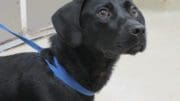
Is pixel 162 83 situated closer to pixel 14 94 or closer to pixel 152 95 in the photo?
pixel 152 95

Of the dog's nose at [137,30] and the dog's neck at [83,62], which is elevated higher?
the dog's nose at [137,30]

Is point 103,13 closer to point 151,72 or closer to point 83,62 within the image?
point 83,62

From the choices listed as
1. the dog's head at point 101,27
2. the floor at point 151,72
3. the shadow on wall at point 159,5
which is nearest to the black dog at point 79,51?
the dog's head at point 101,27

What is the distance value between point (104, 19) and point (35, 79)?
1.23 ft

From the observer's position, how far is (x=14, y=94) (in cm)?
176

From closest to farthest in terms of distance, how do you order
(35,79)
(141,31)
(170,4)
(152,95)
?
(141,31)
(35,79)
(152,95)
(170,4)

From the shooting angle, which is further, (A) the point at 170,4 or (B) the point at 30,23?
(A) the point at 170,4

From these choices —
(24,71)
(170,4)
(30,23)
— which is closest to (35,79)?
(24,71)

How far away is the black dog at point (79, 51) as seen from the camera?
1647mm

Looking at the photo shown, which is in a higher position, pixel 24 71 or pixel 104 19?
pixel 104 19

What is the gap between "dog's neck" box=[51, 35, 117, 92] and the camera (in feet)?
5.67

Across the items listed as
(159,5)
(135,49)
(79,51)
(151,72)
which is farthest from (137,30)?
(159,5)

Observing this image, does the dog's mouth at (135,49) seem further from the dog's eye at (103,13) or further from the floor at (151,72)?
the floor at (151,72)

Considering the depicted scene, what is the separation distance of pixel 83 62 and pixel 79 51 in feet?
0.17
